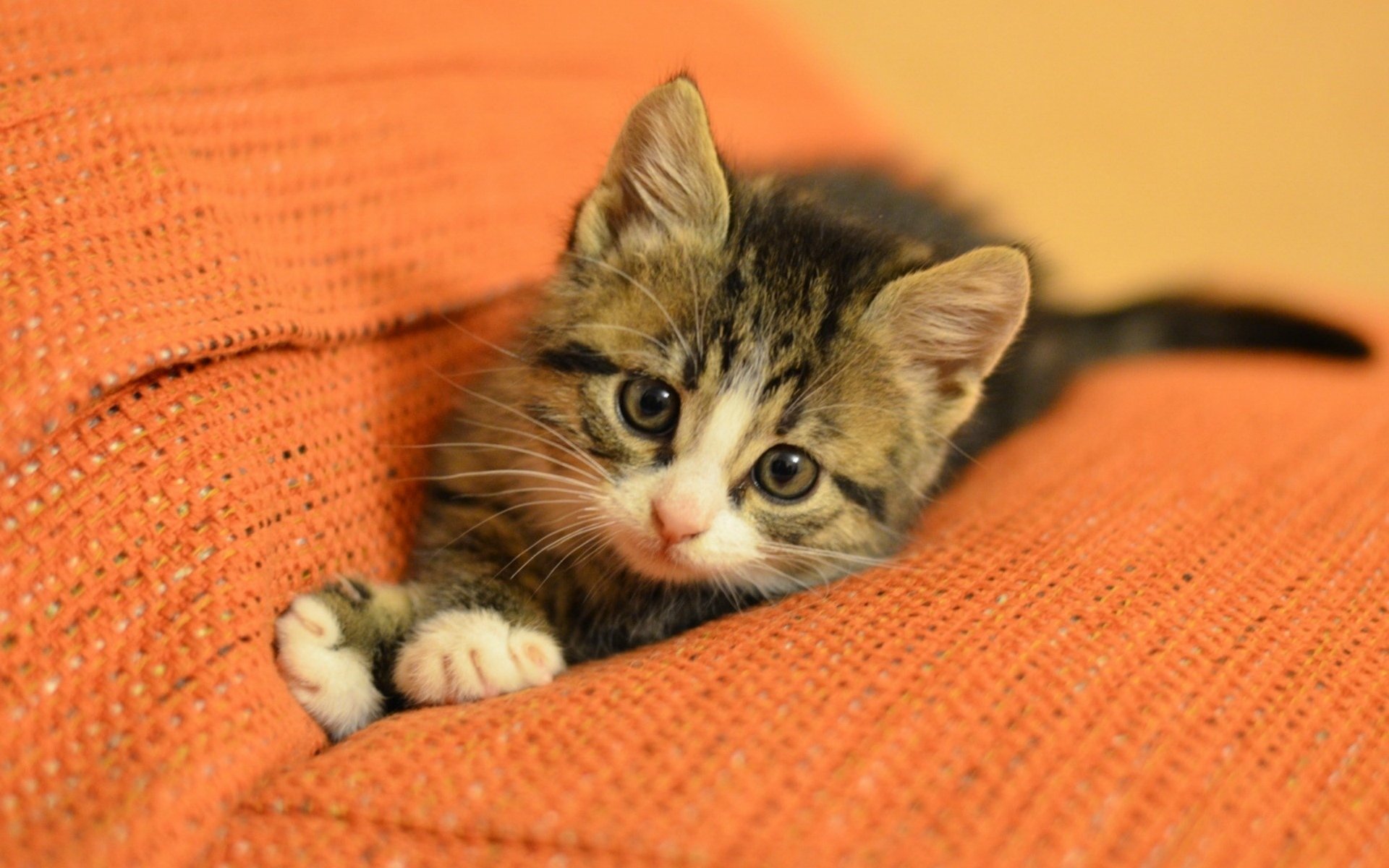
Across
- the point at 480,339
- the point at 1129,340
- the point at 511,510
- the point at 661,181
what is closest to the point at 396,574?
the point at 511,510

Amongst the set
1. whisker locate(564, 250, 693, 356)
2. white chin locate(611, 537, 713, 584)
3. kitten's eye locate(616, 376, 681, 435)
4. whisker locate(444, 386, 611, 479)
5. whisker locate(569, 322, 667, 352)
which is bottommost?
white chin locate(611, 537, 713, 584)

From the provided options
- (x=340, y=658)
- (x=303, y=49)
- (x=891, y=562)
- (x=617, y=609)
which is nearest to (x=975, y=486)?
(x=891, y=562)

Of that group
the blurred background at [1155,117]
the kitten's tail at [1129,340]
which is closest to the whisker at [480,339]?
the kitten's tail at [1129,340]

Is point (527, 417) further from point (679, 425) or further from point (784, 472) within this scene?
point (784, 472)

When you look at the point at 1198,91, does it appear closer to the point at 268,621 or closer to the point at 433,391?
the point at 433,391

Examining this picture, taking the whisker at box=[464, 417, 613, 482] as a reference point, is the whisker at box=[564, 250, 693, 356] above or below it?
above

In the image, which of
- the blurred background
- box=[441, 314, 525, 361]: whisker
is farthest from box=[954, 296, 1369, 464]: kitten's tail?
the blurred background

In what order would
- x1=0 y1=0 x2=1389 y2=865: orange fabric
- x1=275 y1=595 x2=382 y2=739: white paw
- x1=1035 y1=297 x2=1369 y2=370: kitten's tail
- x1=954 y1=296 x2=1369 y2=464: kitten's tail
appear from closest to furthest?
x1=0 y1=0 x2=1389 y2=865: orange fabric → x1=275 y1=595 x2=382 y2=739: white paw → x1=954 y1=296 x2=1369 y2=464: kitten's tail → x1=1035 y1=297 x2=1369 y2=370: kitten's tail

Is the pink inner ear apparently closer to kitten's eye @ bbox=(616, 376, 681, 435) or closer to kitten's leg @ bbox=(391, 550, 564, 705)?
kitten's eye @ bbox=(616, 376, 681, 435)

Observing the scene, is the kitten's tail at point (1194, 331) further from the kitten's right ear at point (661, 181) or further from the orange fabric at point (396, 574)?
the kitten's right ear at point (661, 181)
